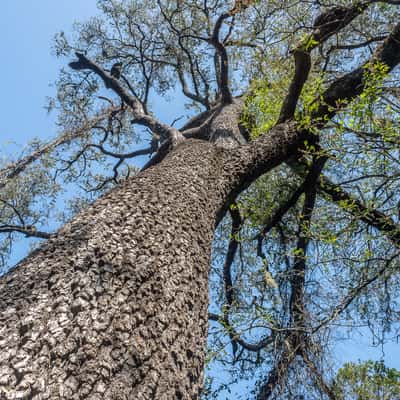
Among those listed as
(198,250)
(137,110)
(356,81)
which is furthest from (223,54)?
(198,250)

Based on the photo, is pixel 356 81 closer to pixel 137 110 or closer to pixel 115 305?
pixel 137 110

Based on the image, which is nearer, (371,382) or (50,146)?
(371,382)

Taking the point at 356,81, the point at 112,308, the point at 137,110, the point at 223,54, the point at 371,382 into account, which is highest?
the point at 223,54

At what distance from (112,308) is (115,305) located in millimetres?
21

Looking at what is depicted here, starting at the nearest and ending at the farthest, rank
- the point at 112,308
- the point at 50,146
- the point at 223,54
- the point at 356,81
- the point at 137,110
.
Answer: the point at 112,308 → the point at 356,81 → the point at 223,54 → the point at 137,110 → the point at 50,146

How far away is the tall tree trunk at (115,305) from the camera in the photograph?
4.21ft

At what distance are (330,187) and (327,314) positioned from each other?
5.96ft

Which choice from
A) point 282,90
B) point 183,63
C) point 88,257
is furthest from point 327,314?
point 183,63

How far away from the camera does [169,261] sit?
200 cm

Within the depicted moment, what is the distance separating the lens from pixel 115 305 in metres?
1.57

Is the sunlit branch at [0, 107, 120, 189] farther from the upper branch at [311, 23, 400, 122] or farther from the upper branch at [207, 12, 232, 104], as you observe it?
the upper branch at [311, 23, 400, 122]

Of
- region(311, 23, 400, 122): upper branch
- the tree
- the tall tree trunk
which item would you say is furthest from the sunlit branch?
the tall tree trunk

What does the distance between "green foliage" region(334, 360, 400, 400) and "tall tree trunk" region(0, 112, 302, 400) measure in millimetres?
2884

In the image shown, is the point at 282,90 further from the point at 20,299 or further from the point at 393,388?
the point at 20,299
